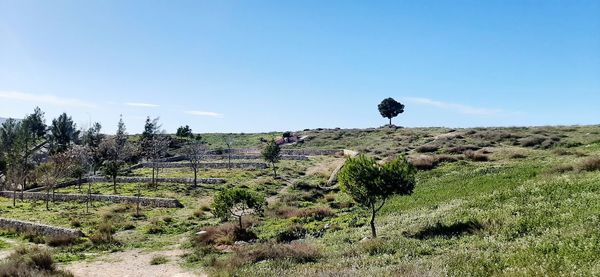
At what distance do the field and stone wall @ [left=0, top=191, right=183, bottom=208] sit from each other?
78.0 inches

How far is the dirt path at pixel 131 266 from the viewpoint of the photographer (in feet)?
74.6

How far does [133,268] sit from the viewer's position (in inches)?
958

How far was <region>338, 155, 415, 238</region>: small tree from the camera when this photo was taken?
2533 centimetres

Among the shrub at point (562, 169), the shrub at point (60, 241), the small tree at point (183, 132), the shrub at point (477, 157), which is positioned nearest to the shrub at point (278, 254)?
the shrub at point (60, 241)

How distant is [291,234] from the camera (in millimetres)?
30141

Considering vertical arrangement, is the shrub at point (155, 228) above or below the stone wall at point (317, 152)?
below

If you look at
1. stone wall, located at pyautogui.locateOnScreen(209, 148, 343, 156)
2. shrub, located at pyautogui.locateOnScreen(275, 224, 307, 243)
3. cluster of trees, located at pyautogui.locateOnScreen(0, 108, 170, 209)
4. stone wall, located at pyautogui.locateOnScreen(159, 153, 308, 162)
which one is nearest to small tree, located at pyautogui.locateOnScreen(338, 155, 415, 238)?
shrub, located at pyautogui.locateOnScreen(275, 224, 307, 243)

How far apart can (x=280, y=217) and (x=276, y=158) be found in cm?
3397

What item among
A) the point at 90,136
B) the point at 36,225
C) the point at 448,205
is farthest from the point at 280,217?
the point at 90,136

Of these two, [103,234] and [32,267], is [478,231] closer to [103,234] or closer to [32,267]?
[32,267]

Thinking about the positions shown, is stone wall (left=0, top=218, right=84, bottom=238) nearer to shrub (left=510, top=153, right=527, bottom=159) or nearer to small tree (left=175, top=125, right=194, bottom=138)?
shrub (left=510, top=153, right=527, bottom=159)

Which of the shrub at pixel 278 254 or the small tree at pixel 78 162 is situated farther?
the small tree at pixel 78 162

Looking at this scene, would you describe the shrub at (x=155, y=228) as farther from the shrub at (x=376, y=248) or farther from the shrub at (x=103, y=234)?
the shrub at (x=376, y=248)

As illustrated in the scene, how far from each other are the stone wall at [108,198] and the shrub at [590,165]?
39339 mm
